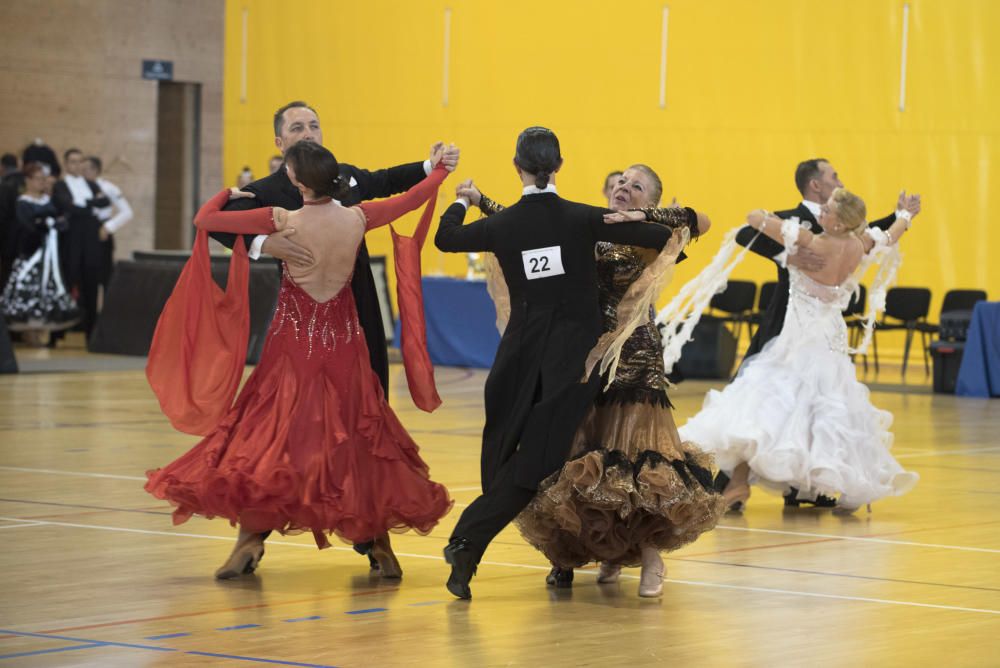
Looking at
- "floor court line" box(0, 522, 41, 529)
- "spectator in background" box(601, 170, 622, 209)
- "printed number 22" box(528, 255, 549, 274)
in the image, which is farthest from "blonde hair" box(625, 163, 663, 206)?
"floor court line" box(0, 522, 41, 529)

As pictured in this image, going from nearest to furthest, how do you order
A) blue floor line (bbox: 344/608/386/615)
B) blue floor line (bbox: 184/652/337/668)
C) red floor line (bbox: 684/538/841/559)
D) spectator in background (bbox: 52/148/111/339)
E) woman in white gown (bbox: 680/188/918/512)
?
blue floor line (bbox: 184/652/337/668) < blue floor line (bbox: 344/608/386/615) < red floor line (bbox: 684/538/841/559) < woman in white gown (bbox: 680/188/918/512) < spectator in background (bbox: 52/148/111/339)

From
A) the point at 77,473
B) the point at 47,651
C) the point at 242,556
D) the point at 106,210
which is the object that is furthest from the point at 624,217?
the point at 106,210

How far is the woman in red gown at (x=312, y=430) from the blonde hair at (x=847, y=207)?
2459 millimetres

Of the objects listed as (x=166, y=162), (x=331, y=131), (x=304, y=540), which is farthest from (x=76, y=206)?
(x=304, y=540)

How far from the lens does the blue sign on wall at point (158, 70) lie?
23.5 metres

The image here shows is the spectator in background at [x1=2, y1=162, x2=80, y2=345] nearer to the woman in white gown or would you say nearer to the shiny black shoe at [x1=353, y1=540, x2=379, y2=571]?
the woman in white gown

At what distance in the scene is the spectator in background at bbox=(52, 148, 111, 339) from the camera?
60.1 ft

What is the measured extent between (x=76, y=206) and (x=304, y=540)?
39.2ft

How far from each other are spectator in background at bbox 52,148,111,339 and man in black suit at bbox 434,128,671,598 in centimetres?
1332

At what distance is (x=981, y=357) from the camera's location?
587 inches

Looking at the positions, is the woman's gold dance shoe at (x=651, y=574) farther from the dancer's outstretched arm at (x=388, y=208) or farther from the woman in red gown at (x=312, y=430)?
the dancer's outstretched arm at (x=388, y=208)

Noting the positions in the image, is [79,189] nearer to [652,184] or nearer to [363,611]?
[652,184]

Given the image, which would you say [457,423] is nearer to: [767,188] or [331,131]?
[767,188]

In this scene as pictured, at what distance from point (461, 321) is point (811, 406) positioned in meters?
9.50
